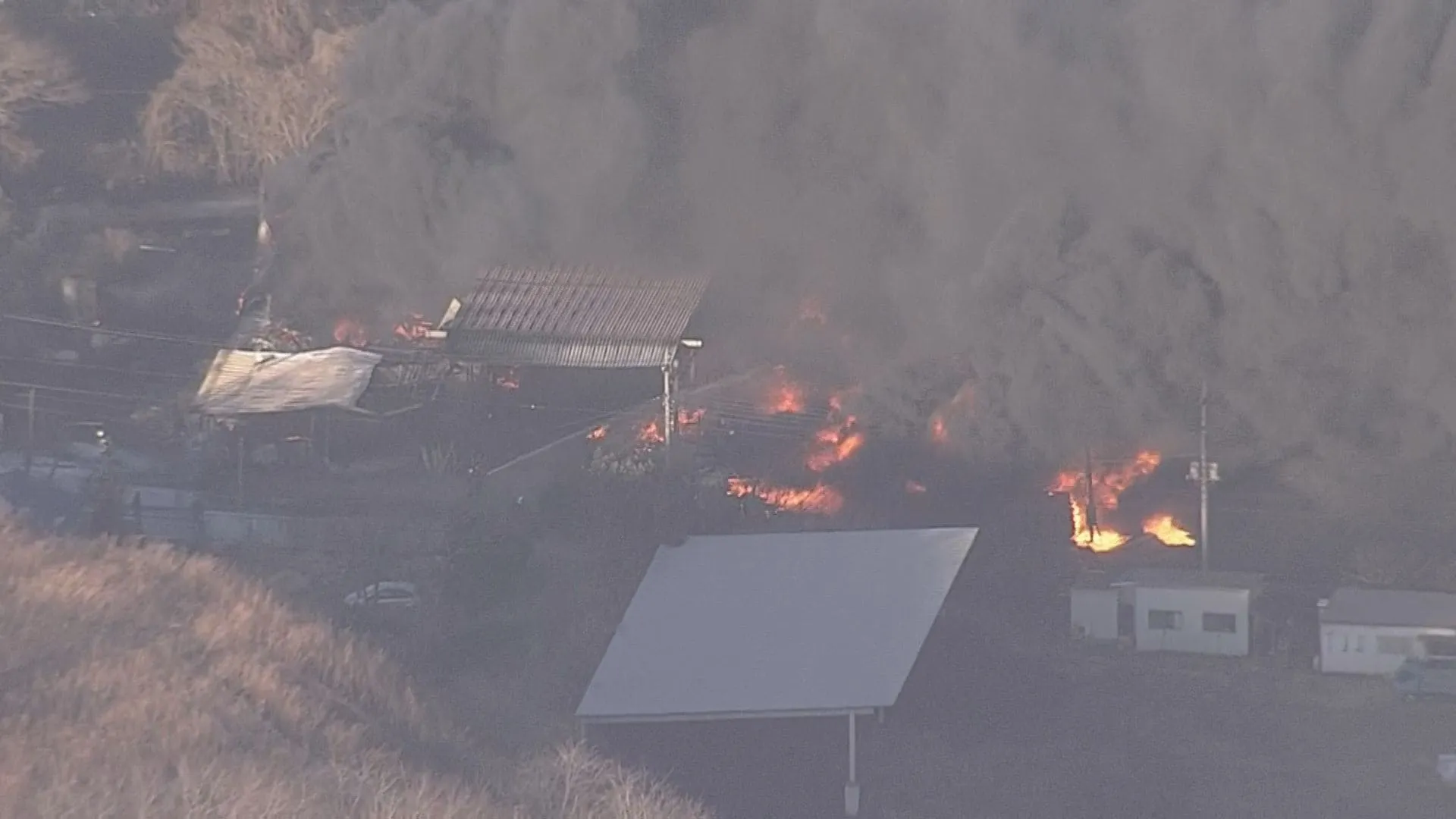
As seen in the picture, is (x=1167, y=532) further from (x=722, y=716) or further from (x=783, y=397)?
(x=722, y=716)

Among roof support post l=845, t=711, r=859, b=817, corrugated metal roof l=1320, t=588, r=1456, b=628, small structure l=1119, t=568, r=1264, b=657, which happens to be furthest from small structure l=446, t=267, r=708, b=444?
corrugated metal roof l=1320, t=588, r=1456, b=628

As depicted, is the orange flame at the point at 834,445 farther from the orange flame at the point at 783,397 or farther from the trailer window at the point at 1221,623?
the trailer window at the point at 1221,623

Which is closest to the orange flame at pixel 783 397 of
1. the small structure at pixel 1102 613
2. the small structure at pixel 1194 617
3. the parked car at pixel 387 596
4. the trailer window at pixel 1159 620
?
the small structure at pixel 1102 613

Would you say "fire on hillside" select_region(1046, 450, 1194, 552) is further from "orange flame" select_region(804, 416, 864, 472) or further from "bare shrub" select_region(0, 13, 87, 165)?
"bare shrub" select_region(0, 13, 87, 165)

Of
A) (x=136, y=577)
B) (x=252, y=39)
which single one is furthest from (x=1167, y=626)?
(x=252, y=39)

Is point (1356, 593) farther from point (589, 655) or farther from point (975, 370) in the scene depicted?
point (589, 655)
